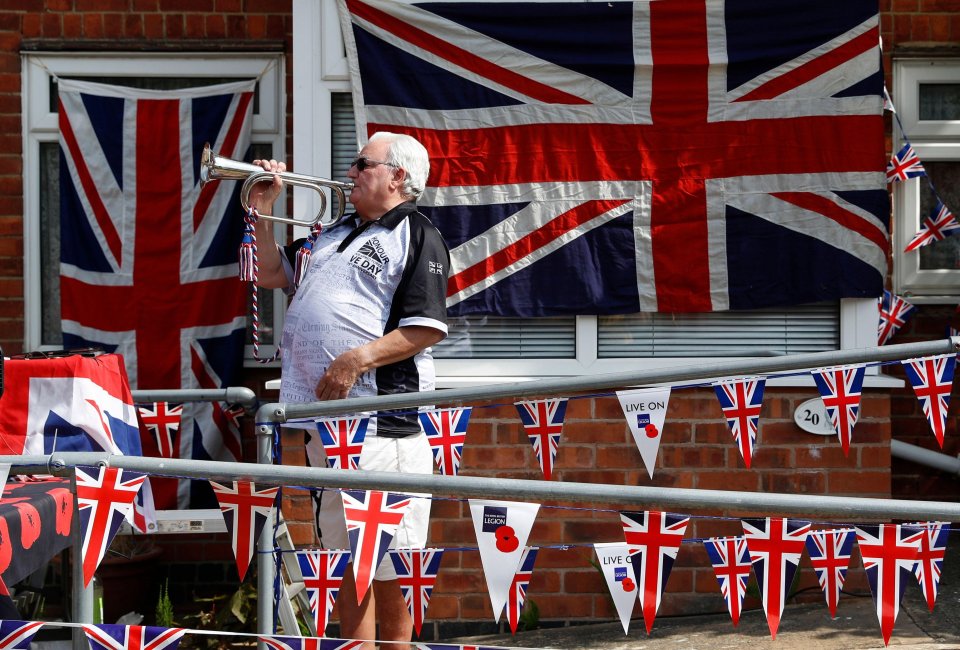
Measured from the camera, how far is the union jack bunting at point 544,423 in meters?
3.66

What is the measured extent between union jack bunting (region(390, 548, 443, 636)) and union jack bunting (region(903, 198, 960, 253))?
3.41 meters

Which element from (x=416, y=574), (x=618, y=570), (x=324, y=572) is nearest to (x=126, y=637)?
(x=324, y=572)

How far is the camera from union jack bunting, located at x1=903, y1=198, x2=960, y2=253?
5.40 m

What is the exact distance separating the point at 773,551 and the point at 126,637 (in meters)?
1.42

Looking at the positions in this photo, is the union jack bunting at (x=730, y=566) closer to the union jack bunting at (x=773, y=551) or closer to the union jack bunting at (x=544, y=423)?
the union jack bunting at (x=773, y=551)

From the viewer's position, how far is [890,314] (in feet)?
17.7

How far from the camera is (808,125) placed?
498cm

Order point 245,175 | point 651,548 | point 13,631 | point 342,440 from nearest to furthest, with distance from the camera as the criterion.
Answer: point 13,631 → point 651,548 → point 342,440 → point 245,175

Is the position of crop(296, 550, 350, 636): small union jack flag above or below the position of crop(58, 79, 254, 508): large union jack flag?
below

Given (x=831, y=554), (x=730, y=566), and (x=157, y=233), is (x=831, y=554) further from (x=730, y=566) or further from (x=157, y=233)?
(x=157, y=233)

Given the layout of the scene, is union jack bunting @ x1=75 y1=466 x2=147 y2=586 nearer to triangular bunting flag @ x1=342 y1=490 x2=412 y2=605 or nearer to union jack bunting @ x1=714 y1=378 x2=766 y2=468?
triangular bunting flag @ x1=342 y1=490 x2=412 y2=605

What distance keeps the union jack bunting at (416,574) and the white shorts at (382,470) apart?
0.35 meters

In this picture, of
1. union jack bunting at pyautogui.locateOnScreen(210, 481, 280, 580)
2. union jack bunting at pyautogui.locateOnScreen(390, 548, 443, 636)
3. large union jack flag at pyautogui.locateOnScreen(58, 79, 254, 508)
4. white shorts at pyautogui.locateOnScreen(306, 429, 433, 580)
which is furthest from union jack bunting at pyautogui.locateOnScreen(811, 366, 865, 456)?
large union jack flag at pyautogui.locateOnScreen(58, 79, 254, 508)

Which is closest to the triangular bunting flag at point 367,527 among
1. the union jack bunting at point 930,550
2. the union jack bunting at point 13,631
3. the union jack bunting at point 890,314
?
the union jack bunting at point 13,631
